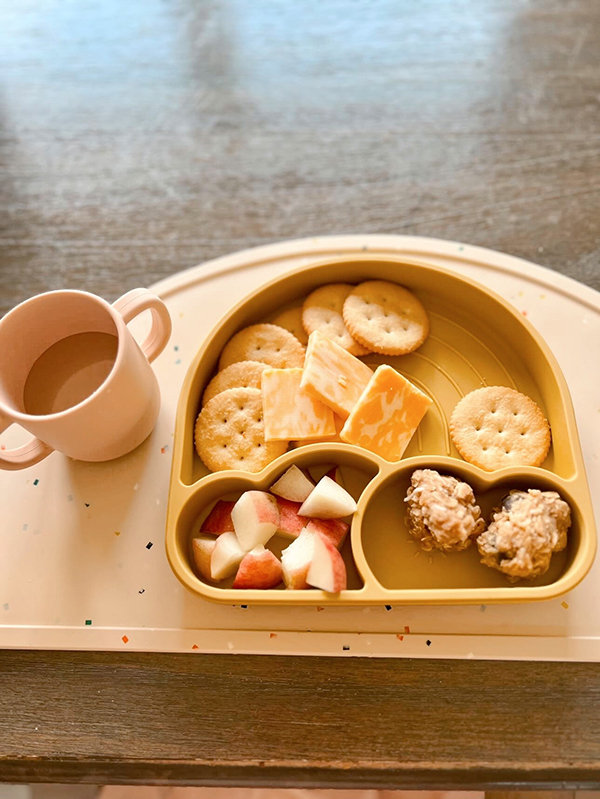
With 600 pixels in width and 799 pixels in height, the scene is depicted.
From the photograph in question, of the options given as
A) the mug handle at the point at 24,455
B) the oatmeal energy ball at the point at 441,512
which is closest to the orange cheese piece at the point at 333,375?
the oatmeal energy ball at the point at 441,512

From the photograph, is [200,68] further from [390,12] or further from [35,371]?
[35,371]

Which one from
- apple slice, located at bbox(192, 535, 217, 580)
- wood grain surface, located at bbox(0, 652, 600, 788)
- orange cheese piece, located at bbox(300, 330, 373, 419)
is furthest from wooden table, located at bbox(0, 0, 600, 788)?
orange cheese piece, located at bbox(300, 330, 373, 419)

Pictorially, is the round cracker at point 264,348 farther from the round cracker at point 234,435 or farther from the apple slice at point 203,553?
the apple slice at point 203,553

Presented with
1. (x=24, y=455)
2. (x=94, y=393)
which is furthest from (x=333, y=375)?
(x=24, y=455)

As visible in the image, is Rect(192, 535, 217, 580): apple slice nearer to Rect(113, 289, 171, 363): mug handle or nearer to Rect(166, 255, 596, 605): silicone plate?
Rect(166, 255, 596, 605): silicone plate

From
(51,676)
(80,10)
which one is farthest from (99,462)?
(80,10)
